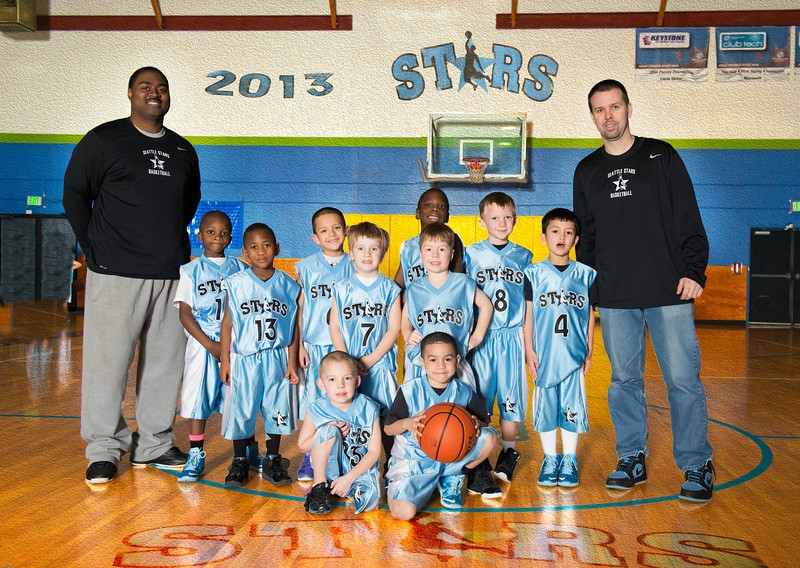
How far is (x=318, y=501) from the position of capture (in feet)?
10.4

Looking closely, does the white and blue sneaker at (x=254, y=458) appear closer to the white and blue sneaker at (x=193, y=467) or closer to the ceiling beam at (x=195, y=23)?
the white and blue sneaker at (x=193, y=467)

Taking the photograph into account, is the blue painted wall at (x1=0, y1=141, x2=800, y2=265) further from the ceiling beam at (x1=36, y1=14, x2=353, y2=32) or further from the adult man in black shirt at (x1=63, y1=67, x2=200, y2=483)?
the adult man in black shirt at (x1=63, y1=67, x2=200, y2=483)

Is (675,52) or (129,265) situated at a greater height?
(675,52)

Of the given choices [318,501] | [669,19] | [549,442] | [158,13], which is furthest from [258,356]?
[669,19]

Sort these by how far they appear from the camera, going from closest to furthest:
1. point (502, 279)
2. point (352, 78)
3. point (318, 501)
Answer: point (318, 501) < point (502, 279) < point (352, 78)

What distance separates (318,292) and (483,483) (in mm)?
1286

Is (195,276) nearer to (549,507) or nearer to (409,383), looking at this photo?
(409,383)

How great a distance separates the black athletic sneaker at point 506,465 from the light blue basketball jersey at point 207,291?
62.3 inches

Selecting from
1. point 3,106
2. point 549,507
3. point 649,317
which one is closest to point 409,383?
point 549,507

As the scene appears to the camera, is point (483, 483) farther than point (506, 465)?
No

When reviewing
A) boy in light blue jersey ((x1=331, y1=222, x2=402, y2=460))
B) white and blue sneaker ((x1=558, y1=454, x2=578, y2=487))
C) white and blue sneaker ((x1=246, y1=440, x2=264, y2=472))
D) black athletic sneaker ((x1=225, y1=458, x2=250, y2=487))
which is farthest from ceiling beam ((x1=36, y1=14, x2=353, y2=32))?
white and blue sneaker ((x1=558, y1=454, x2=578, y2=487))

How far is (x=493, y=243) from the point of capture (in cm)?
403

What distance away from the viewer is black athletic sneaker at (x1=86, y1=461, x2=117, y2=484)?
3.56 meters

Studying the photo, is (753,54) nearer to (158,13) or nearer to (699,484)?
(158,13)
